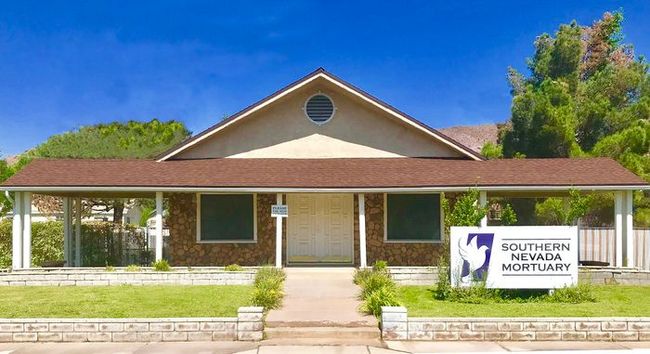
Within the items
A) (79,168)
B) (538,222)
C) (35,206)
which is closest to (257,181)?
(79,168)

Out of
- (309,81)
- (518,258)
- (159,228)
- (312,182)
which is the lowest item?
(518,258)

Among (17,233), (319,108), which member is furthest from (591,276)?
(17,233)

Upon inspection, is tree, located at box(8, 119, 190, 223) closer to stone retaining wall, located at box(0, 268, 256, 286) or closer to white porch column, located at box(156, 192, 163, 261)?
white porch column, located at box(156, 192, 163, 261)

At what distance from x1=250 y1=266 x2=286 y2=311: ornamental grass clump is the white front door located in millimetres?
3042

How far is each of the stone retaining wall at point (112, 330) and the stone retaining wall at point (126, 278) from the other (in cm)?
516

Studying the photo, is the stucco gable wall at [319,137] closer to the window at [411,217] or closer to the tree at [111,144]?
the window at [411,217]

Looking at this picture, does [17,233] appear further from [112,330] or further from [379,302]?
[379,302]

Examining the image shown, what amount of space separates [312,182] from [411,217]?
346cm

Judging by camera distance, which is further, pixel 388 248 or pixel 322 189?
pixel 388 248

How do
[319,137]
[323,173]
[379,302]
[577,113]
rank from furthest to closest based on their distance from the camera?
[577,113] → [319,137] → [323,173] → [379,302]

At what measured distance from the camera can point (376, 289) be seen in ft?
40.8

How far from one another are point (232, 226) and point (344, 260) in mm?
3575

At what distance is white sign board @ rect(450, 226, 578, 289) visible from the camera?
476 inches

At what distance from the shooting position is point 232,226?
1830cm
